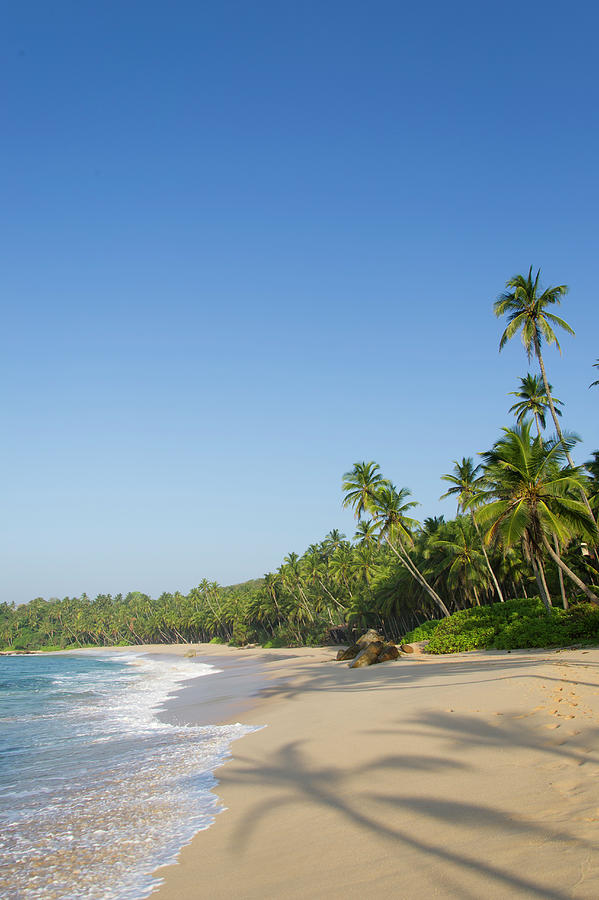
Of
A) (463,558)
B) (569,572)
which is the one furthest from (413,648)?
(463,558)

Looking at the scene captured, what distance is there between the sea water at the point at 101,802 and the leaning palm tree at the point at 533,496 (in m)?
14.1

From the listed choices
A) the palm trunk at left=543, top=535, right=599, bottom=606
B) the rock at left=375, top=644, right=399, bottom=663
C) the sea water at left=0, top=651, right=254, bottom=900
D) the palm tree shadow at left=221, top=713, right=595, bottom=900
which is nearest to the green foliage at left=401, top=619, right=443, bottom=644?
the rock at left=375, top=644, right=399, bottom=663

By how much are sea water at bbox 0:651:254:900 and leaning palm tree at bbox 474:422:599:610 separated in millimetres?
14100

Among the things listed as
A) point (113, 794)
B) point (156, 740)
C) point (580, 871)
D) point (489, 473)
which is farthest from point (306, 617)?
point (580, 871)

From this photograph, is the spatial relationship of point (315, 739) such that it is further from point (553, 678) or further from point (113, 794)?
point (553, 678)

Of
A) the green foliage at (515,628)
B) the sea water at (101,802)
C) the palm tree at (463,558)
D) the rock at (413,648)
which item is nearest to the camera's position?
the sea water at (101,802)

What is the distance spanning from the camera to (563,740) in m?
6.87

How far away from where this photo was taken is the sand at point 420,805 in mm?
4074

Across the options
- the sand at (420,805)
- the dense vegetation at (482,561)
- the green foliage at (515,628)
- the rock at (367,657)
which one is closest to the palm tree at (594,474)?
the dense vegetation at (482,561)

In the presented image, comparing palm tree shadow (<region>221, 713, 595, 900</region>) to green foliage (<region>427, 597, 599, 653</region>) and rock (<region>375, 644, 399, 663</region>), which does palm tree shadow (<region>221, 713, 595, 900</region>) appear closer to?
green foliage (<region>427, 597, 599, 653</region>)

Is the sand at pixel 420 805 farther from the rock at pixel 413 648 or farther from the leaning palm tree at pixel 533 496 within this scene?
the rock at pixel 413 648

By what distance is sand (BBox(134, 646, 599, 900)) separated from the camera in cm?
407

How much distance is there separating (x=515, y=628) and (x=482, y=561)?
1466 centimetres

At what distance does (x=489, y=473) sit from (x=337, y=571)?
38.9m
